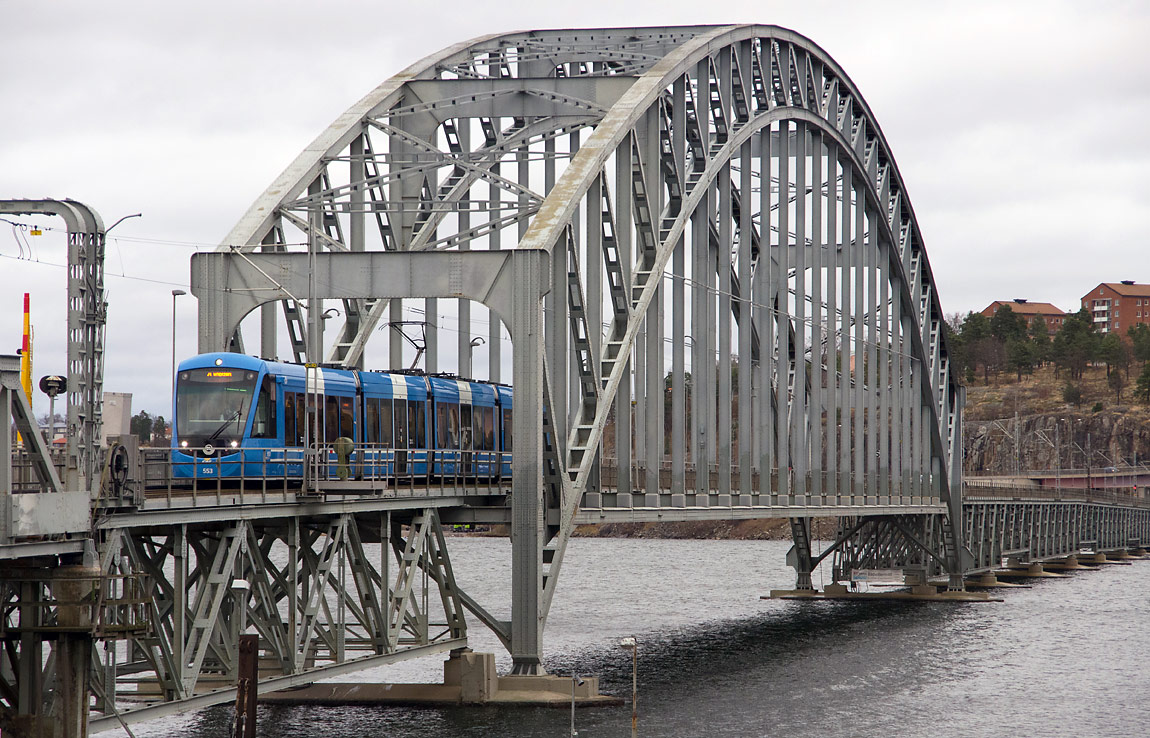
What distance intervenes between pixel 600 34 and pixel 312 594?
29.5 m

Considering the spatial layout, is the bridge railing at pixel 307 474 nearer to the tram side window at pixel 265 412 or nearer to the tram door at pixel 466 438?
the tram door at pixel 466 438

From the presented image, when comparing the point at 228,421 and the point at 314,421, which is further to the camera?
the point at 314,421

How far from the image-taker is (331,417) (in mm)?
39812

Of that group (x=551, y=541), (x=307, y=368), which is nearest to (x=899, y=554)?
(x=551, y=541)

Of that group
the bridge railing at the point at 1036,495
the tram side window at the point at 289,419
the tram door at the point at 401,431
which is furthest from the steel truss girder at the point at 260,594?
the bridge railing at the point at 1036,495

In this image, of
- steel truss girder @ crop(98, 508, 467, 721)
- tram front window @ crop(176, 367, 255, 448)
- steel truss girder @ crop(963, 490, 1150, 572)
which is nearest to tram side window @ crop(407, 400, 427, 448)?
steel truss girder @ crop(98, 508, 467, 721)

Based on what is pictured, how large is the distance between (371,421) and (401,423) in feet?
4.56

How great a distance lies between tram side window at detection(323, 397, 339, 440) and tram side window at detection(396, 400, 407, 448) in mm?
2648

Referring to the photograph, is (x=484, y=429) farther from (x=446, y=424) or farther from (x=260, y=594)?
(x=260, y=594)

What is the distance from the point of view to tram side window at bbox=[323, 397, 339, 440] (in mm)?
39531

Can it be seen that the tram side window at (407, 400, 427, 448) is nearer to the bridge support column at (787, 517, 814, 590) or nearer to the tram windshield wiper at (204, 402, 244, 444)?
the tram windshield wiper at (204, 402, 244, 444)

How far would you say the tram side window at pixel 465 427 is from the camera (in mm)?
45406

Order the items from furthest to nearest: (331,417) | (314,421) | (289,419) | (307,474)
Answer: (331,417) < (314,421) < (289,419) < (307,474)

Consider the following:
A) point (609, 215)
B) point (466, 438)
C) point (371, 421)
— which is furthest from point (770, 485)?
point (371, 421)
